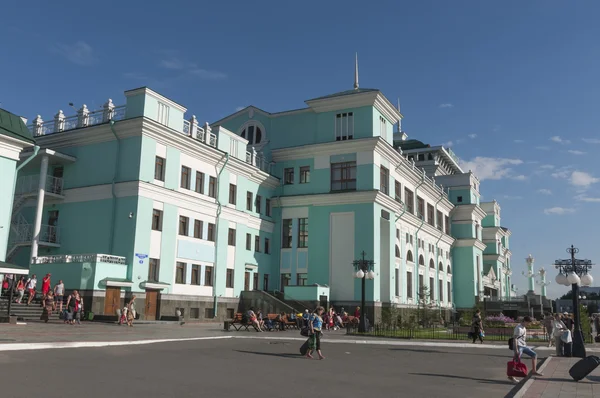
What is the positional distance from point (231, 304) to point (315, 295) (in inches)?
238

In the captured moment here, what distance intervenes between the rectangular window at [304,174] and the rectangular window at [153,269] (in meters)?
15.5

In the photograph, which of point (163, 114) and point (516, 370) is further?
point (163, 114)

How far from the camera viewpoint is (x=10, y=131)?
27.8 m

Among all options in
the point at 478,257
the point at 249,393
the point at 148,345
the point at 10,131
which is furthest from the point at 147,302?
the point at 478,257

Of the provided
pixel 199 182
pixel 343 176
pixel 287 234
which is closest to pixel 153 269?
pixel 199 182

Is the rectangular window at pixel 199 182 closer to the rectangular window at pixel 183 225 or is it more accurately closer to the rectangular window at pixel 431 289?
the rectangular window at pixel 183 225

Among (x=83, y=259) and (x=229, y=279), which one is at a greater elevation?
(x=83, y=259)

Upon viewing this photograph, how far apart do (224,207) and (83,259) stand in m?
11.8

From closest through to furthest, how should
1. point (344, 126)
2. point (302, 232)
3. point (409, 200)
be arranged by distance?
point (344, 126) < point (302, 232) < point (409, 200)

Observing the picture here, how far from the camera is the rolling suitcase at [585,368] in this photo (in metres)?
12.1

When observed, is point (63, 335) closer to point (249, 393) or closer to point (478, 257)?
point (249, 393)

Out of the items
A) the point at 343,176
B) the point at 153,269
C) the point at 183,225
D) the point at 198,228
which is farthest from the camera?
the point at 343,176

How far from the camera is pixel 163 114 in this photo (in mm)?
34406

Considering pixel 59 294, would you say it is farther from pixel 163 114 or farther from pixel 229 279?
pixel 229 279
